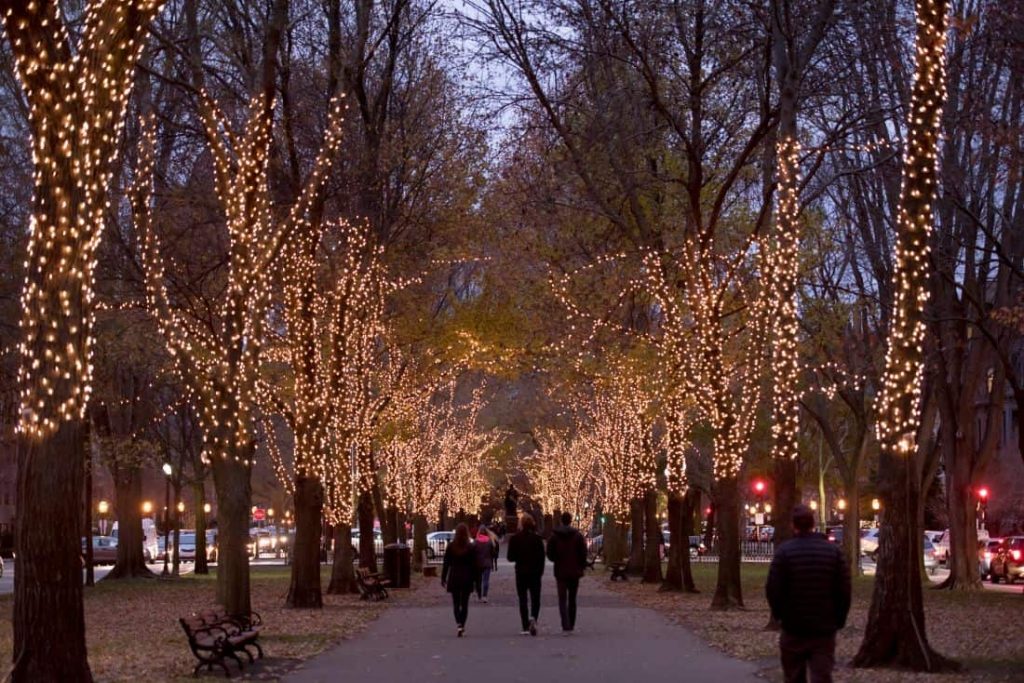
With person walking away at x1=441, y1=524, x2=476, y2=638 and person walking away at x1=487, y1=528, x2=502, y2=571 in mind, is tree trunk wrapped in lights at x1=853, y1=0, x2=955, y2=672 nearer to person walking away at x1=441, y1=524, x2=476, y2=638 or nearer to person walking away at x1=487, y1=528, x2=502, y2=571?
person walking away at x1=441, y1=524, x2=476, y2=638

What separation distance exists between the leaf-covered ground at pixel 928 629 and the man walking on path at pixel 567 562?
1945 mm

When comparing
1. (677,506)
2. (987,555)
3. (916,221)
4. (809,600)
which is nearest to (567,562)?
(916,221)

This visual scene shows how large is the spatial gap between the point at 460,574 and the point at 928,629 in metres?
7.07

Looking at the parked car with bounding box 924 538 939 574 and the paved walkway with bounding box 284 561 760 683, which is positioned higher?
the paved walkway with bounding box 284 561 760 683

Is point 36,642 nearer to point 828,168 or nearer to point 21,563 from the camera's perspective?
point 21,563

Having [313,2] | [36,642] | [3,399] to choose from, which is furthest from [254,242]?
[3,399]

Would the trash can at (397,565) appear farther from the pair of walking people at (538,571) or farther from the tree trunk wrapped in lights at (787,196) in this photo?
the pair of walking people at (538,571)

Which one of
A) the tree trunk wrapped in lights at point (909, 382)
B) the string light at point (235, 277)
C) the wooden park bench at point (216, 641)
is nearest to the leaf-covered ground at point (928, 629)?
the tree trunk wrapped in lights at point (909, 382)

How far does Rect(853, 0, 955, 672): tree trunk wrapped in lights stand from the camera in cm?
1588

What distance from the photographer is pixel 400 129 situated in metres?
33.4

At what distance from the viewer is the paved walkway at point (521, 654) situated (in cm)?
1579

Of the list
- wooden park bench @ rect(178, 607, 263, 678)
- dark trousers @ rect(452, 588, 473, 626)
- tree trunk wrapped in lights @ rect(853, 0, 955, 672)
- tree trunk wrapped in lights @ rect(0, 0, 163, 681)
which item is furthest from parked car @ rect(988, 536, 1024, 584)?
tree trunk wrapped in lights @ rect(0, 0, 163, 681)

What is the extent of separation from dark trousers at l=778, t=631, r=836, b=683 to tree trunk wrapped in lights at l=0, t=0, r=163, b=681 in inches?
231

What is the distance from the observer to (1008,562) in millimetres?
47031
